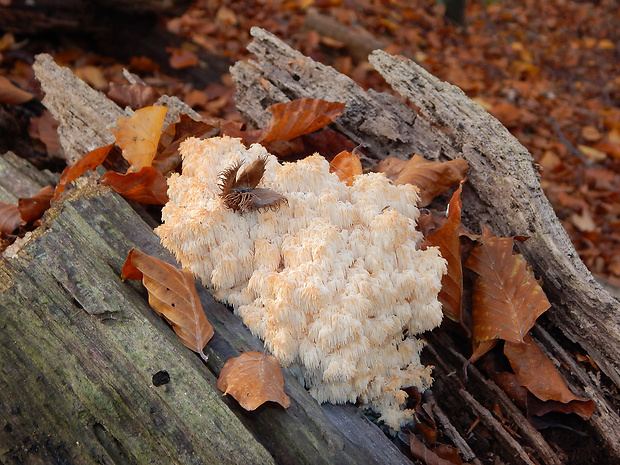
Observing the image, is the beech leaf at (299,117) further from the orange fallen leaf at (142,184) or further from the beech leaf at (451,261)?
the beech leaf at (451,261)

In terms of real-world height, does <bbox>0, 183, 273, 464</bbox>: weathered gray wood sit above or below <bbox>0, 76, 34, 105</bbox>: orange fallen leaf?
above

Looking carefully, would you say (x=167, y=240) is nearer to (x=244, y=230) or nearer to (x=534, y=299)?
(x=244, y=230)

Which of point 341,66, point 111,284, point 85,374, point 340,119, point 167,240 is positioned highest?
point 340,119

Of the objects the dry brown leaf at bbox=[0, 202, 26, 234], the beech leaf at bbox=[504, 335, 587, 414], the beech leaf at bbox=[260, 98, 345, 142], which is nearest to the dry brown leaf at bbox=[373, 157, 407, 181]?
the beech leaf at bbox=[260, 98, 345, 142]

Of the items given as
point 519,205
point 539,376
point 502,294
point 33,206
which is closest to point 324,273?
point 502,294

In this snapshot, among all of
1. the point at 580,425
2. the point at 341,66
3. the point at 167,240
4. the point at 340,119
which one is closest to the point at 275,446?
the point at 167,240

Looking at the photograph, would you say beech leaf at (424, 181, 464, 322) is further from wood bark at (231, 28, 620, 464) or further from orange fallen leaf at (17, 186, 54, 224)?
orange fallen leaf at (17, 186, 54, 224)

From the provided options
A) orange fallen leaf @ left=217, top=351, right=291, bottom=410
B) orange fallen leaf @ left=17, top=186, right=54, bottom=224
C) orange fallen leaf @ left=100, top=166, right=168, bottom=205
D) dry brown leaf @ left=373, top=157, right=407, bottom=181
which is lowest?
orange fallen leaf @ left=17, top=186, right=54, bottom=224
